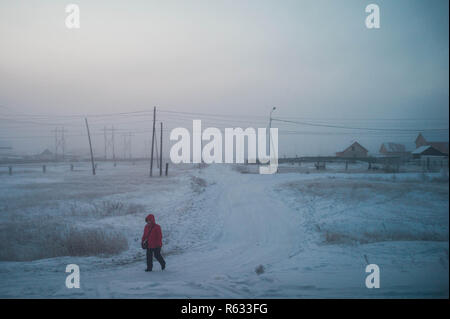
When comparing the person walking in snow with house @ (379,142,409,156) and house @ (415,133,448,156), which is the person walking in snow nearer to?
house @ (415,133,448,156)

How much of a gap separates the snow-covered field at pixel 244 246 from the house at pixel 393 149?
82.3 inches

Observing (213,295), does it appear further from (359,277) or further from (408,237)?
(408,237)

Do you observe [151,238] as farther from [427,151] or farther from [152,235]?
[427,151]

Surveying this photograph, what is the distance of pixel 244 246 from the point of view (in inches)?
378

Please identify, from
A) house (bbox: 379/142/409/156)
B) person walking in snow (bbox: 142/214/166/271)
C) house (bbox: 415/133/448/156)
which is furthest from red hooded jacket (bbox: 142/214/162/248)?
house (bbox: 379/142/409/156)

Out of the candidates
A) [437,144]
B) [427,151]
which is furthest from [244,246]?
[427,151]

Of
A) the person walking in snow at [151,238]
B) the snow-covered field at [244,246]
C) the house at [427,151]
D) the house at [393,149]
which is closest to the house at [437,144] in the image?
the house at [427,151]

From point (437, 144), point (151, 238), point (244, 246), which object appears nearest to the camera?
point (151, 238)

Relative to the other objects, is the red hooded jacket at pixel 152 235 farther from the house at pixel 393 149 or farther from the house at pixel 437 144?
the house at pixel 393 149

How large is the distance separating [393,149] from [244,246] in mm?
12790
